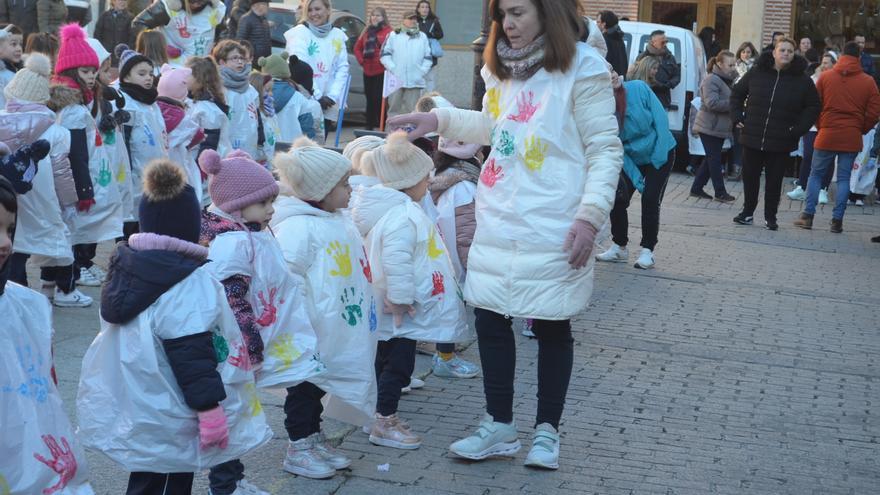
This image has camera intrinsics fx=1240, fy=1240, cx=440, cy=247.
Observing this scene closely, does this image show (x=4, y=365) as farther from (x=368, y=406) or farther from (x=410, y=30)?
(x=410, y=30)

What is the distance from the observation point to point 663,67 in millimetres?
15648

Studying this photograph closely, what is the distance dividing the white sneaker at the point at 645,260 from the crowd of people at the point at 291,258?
205 centimetres


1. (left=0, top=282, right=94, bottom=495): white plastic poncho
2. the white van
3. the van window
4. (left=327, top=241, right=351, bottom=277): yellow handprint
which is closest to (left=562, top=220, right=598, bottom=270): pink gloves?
(left=327, top=241, right=351, bottom=277): yellow handprint

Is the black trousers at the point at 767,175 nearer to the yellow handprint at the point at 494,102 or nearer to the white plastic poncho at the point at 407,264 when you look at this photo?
the white plastic poncho at the point at 407,264

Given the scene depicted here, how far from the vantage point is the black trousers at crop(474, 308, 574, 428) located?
5117 mm

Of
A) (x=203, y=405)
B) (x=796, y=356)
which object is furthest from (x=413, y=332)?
(x=796, y=356)

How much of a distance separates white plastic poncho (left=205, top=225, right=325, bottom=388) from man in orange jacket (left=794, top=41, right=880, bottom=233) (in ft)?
32.2

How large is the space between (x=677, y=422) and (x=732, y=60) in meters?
10.8

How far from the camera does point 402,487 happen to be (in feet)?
16.2

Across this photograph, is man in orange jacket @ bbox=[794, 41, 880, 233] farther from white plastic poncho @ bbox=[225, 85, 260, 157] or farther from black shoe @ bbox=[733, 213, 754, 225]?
white plastic poncho @ bbox=[225, 85, 260, 157]

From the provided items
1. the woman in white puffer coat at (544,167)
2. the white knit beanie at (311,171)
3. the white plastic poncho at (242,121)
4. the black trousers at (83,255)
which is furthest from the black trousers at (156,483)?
the white plastic poncho at (242,121)

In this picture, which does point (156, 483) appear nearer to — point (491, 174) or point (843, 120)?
point (491, 174)

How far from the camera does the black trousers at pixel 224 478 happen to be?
4.37 meters

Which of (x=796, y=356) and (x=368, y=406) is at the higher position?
(x=368, y=406)
